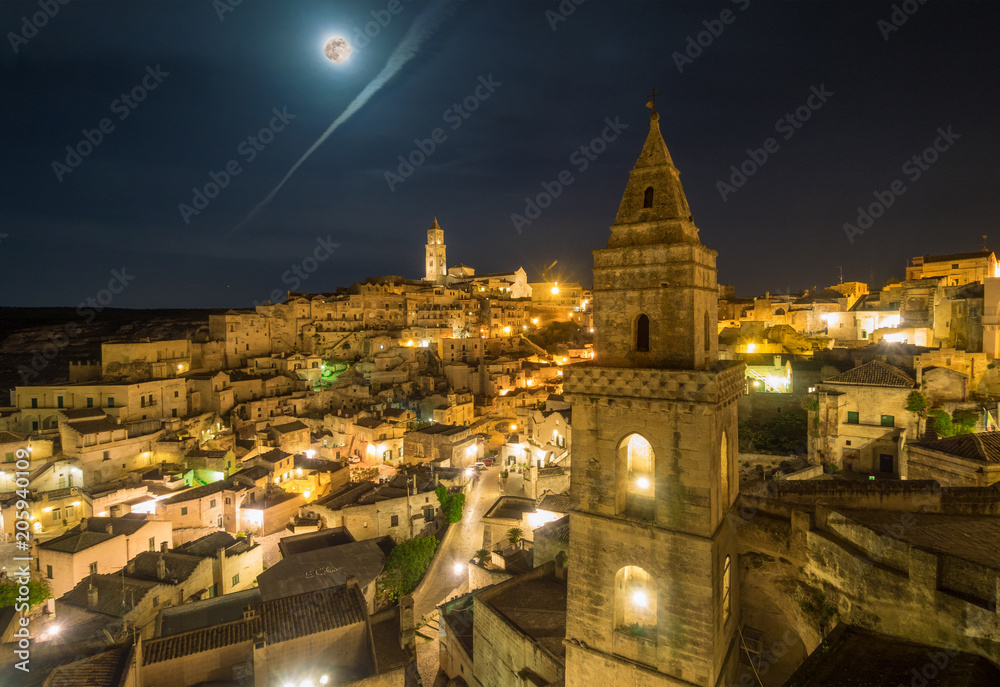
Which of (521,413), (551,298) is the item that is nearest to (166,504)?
(521,413)

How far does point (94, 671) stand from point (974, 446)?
2462cm

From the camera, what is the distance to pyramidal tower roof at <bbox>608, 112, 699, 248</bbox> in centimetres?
866

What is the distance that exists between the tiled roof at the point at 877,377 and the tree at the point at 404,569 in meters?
19.8

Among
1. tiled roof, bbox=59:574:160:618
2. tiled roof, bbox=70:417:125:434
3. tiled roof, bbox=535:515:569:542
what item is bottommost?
tiled roof, bbox=59:574:160:618

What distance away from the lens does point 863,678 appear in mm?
6777

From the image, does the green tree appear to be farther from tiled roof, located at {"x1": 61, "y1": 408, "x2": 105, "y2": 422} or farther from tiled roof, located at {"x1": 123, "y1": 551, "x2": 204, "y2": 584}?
tiled roof, located at {"x1": 61, "y1": 408, "x2": 105, "y2": 422}

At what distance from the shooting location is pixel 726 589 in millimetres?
9172

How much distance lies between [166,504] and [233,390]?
Result: 1930 centimetres

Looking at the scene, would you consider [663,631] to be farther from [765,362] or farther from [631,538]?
[765,362]

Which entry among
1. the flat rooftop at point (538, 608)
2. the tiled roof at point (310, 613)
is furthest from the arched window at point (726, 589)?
the tiled roof at point (310, 613)

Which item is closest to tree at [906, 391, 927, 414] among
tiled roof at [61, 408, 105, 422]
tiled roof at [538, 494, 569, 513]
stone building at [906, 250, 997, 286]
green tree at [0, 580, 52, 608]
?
tiled roof at [538, 494, 569, 513]

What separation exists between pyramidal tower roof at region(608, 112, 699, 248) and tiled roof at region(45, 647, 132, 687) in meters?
15.2

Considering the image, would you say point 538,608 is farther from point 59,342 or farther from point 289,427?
point 59,342

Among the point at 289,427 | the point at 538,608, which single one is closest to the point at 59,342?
the point at 289,427
